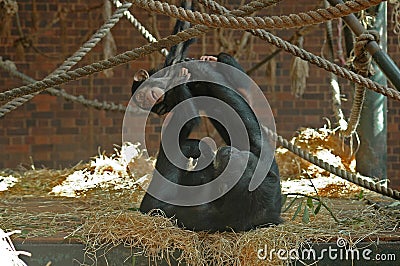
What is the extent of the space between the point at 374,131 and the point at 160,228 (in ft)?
5.78

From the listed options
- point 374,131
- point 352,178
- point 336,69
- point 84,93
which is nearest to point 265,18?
point 336,69

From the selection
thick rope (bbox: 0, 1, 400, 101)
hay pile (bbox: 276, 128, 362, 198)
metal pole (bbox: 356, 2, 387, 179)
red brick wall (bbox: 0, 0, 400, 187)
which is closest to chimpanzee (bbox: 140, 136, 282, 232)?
thick rope (bbox: 0, 1, 400, 101)

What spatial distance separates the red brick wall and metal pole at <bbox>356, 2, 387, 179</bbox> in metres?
2.20

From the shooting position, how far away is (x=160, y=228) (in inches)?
92.0

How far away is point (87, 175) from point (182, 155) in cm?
132

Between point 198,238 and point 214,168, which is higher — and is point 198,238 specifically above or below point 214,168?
below

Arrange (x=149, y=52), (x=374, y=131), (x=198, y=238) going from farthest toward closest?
(x=374, y=131) → (x=149, y=52) → (x=198, y=238)

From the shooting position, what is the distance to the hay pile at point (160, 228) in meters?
2.22

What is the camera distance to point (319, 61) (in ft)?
8.36

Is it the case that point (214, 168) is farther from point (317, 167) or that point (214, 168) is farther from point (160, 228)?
point (317, 167)

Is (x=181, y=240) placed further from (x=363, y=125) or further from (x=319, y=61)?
(x=363, y=125)

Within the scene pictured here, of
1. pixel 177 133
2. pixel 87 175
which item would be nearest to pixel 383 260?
pixel 177 133

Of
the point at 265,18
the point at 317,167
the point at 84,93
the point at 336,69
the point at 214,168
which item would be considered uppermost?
the point at 265,18

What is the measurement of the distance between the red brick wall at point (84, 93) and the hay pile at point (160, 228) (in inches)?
102
